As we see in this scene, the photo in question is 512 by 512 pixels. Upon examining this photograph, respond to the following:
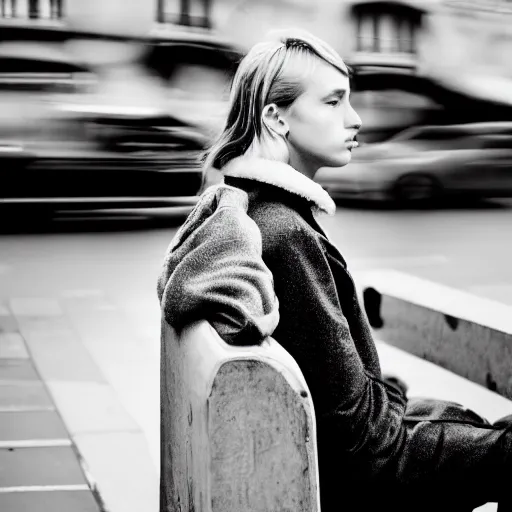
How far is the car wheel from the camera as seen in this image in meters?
14.9

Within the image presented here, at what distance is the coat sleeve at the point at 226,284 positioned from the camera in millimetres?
2207

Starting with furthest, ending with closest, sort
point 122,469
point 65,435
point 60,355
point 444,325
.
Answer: point 60,355 < point 65,435 < point 122,469 < point 444,325

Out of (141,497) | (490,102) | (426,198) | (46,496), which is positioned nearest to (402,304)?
(141,497)

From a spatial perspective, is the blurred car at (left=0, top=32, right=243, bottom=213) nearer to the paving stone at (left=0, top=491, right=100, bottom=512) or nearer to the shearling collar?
the paving stone at (left=0, top=491, right=100, bottom=512)

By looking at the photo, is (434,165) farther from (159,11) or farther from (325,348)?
(325,348)

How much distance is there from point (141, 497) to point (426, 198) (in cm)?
1139

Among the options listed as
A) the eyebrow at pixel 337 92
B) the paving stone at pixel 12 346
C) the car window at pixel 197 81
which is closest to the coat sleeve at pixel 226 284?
the eyebrow at pixel 337 92

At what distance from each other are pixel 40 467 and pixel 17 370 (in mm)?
1768

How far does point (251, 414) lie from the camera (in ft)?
7.05

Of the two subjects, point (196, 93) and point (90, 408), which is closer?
point (90, 408)

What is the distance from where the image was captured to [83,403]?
5215mm

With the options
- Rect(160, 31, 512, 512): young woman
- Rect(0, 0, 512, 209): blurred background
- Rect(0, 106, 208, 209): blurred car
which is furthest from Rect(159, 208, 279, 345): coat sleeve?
Rect(0, 106, 208, 209): blurred car

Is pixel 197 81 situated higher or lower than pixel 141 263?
higher

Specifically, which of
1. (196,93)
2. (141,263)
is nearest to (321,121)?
(141,263)
